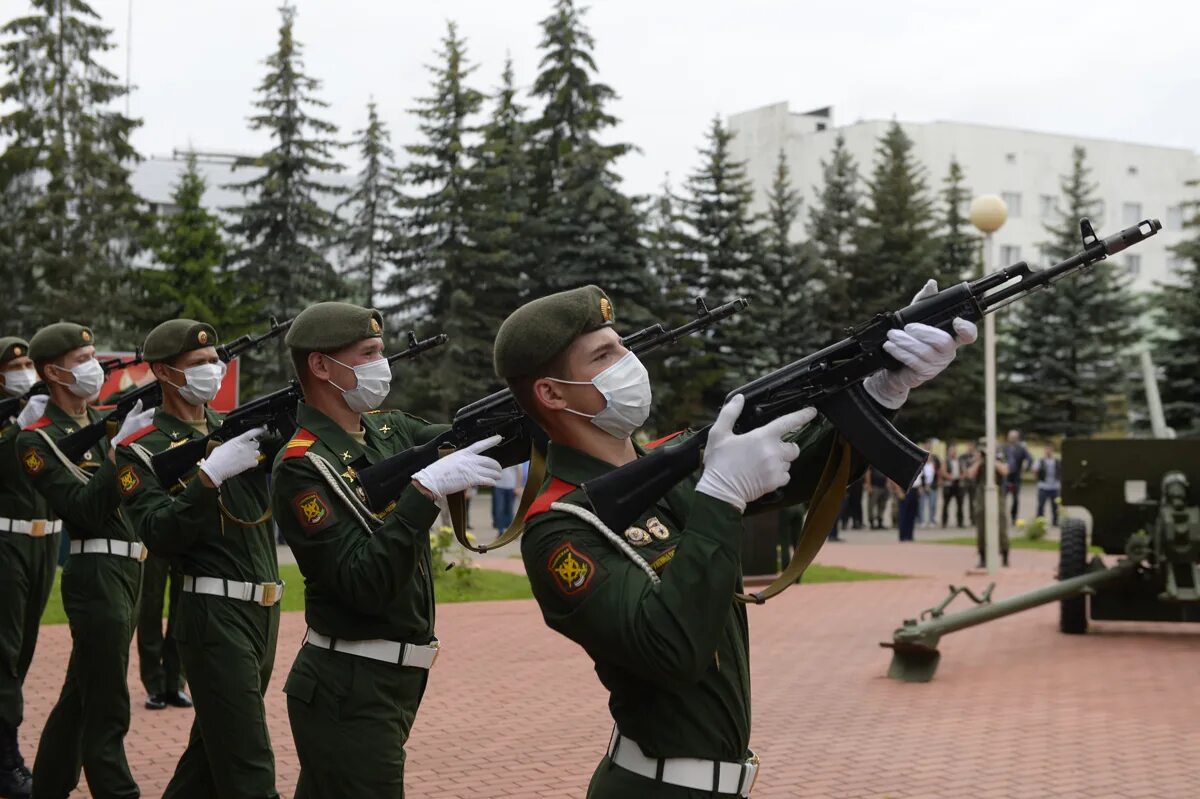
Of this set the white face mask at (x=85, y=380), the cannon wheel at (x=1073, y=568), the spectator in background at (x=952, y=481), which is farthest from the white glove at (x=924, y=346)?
the spectator in background at (x=952, y=481)

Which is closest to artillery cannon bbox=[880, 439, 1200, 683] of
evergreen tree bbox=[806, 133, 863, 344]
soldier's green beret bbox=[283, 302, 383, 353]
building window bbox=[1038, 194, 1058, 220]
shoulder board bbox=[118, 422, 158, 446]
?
shoulder board bbox=[118, 422, 158, 446]

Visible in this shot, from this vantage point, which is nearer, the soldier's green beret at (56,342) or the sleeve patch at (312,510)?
the sleeve patch at (312,510)

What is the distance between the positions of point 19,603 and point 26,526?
1.38ft

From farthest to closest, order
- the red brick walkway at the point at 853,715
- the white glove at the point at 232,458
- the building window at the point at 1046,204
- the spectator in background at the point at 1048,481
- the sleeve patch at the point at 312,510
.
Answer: the building window at the point at 1046,204
the spectator in background at the point at 1048,481
the red brick walkway at the point at 853,715
the white glove at the point at 232,458
the sleeve patch at the point at 312,510

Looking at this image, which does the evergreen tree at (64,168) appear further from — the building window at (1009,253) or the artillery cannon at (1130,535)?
the building window at (1009,253)

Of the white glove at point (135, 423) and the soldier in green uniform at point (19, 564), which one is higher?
the white glove at point (135, 423)

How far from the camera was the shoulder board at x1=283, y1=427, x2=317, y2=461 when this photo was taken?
4574mm

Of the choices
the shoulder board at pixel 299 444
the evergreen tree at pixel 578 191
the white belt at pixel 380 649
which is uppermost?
the evergreen tree at pixel 578 191

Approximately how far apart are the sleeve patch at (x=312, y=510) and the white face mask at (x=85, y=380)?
334cm

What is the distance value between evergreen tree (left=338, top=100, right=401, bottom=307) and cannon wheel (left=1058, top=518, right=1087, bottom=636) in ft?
95.7

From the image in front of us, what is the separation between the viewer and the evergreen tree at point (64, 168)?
3494 centimetres

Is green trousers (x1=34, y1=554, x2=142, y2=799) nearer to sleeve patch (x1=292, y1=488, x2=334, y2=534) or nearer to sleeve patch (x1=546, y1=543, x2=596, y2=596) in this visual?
sleeve patch (x1=292, y1=488, x2=334, y2=534)

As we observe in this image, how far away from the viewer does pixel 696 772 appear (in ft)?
10.2

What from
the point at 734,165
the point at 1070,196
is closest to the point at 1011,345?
the point at 1070,196
